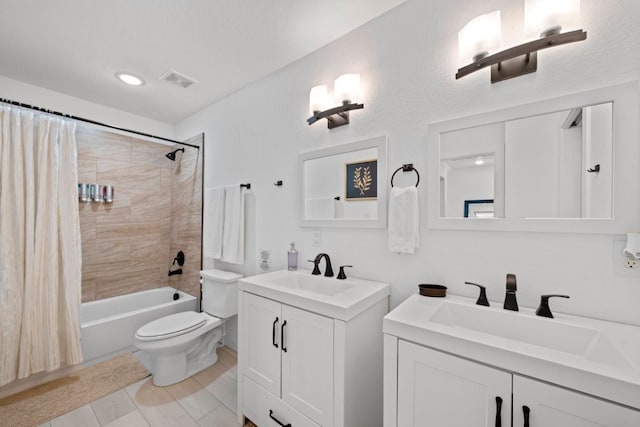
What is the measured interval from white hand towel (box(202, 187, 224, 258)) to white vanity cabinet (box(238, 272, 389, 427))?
103 centimetres

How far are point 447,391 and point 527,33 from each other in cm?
142

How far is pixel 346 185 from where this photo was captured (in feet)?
5.59

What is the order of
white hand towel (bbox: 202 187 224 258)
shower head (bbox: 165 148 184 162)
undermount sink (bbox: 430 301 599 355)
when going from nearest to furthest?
1. undermount sink (bbox: 430 301 599 355)
2. white hand towel (bbox: 202 187 224 258)
3. shower head (bbox: 165 148 184 162)

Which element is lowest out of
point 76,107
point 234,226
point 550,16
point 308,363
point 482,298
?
point 308,363

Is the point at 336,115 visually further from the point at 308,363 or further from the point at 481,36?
the point at 308,363

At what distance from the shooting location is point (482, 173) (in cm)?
124

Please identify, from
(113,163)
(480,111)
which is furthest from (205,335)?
(480,111)

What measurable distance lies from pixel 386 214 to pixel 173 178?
2902 mm

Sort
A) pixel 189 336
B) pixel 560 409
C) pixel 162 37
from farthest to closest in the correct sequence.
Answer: pixel 189 336, pixel 162 37, pixel 560 409

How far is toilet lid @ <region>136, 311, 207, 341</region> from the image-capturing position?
1.89 meters

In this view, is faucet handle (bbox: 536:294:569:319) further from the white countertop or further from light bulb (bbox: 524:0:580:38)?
light bulb (bbox: 524:0:580:38)

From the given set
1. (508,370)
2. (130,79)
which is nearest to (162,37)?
(130,79)

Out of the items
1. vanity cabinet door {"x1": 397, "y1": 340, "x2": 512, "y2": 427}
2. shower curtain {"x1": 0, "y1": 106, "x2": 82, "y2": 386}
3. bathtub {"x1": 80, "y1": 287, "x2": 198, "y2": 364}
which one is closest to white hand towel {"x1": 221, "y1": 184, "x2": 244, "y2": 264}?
bathtub {"x1": 80, "y1": 287, "x2": 198, "y2": 364}

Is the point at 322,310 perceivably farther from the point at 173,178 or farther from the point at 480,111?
the point at 173,178
